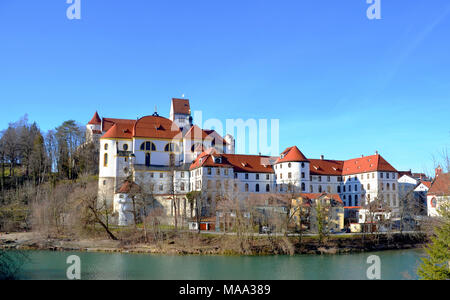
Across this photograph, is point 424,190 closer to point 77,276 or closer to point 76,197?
point 76,197

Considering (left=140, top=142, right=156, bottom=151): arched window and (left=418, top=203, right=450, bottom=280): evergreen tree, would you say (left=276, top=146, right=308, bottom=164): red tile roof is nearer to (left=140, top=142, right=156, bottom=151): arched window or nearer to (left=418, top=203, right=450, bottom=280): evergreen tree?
(left=140, top=142, right=156, bottom=151): arched window

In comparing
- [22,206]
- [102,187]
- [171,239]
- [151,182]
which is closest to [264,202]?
[171,239]

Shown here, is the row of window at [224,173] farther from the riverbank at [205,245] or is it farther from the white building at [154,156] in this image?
the riverbank at [205,245]

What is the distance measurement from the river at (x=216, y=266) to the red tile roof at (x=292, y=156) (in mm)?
21926

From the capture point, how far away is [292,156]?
61.2 meters

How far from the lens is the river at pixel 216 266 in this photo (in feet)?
92.1

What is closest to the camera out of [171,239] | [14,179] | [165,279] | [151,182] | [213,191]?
[165,279]

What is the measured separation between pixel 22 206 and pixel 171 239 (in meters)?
24.1

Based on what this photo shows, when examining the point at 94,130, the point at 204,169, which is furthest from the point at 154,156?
the point at 94,130

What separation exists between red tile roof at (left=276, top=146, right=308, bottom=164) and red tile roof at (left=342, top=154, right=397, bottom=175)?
1000cm

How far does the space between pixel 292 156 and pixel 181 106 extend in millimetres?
29717

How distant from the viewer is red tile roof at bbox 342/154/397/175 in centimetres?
6241

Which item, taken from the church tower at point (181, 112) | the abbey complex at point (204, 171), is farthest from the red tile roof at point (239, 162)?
the church tower at point (181, 112)

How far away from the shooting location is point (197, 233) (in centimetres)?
4488
